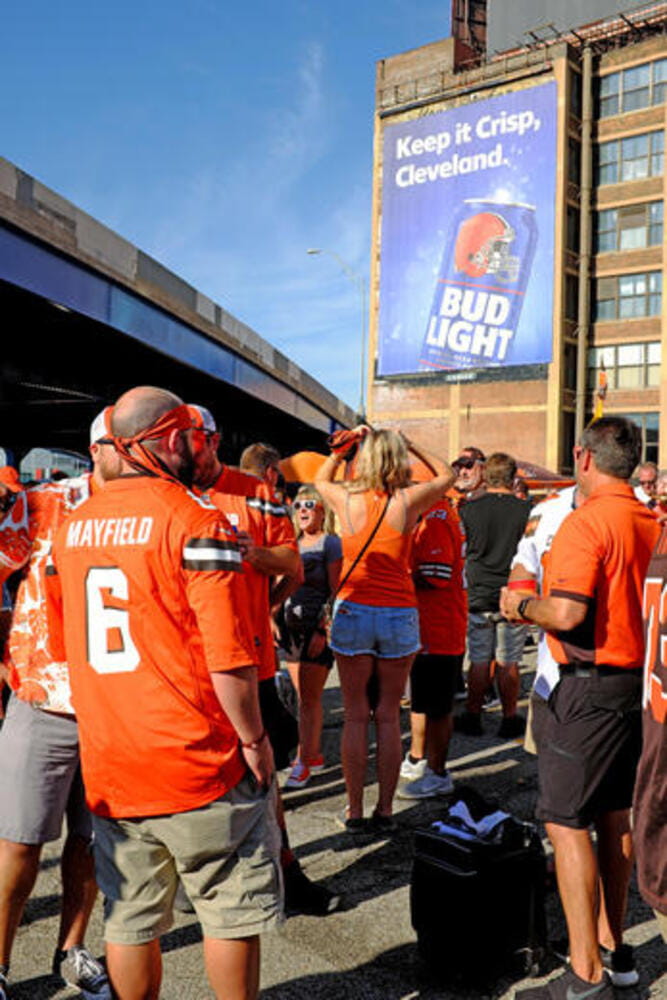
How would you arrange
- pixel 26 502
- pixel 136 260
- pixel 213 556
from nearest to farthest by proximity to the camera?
pixel 213 556, pixel 26 502, pixel 136 260

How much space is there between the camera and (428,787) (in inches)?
211

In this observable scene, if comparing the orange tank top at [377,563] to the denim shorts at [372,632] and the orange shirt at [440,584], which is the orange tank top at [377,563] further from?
the orange shirt at [440,584]

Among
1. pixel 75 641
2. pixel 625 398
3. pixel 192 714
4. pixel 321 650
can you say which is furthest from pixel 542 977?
pixel 625 398

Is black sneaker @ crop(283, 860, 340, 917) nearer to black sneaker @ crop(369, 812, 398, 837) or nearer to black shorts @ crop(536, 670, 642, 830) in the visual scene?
black sneaker @ crop(369, 812, 398, 837)

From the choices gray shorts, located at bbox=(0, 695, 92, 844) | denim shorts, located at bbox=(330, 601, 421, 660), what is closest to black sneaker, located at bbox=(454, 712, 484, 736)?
denim shorts, located at bbox=(330, 601, 421, 660)

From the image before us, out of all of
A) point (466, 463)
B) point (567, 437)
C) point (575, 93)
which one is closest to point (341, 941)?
point (466, 463)

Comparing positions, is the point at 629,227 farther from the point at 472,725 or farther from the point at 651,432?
the point at 472,725

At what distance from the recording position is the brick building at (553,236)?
40.7 m

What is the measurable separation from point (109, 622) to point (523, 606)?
5.26 feet

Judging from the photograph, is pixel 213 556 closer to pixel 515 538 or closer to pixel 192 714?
pixel 192 714

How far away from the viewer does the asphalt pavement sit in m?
3.16

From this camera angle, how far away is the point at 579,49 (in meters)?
44.1

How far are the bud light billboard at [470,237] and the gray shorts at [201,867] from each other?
41.8 metres

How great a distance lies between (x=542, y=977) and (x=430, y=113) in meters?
49.0
